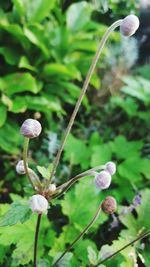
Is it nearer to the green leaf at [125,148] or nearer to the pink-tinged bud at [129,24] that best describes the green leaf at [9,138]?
the green leaf at [125,148]

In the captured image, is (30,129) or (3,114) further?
(3,114)

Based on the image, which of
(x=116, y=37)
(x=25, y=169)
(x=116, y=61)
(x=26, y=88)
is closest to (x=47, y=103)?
(x=26, y=88)

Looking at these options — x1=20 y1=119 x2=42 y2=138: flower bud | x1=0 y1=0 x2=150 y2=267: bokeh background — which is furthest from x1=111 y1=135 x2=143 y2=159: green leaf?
x1=20 y1=119 x2=42 y2=138: flower bud

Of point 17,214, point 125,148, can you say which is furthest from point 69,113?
point 17,214

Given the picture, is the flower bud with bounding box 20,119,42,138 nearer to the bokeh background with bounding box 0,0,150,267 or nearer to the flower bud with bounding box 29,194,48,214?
the flower bud with bounding box 29,194,48,214

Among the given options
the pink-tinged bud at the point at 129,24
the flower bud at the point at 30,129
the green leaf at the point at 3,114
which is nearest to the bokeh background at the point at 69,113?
the green leaf at the point at 3,114

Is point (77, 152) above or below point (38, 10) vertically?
below

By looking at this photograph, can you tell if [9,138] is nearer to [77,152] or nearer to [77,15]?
[77,152]
